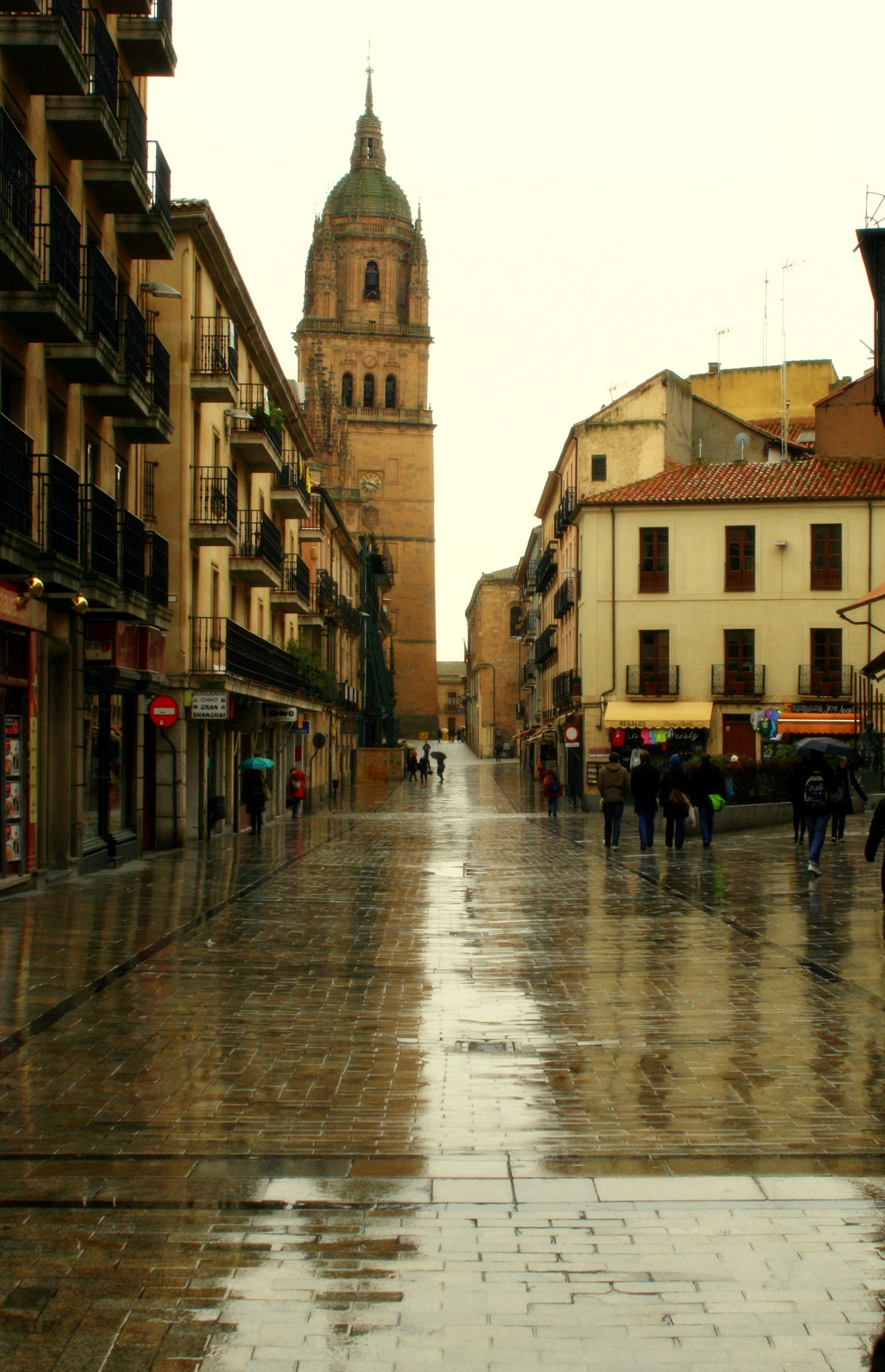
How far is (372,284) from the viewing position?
113125 millimetres

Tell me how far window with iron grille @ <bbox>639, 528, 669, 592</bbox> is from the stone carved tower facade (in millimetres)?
65846

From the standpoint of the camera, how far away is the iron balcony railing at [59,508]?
1544cm

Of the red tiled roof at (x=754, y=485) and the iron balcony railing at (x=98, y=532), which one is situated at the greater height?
the red tiled roof at (x=754, y=485)

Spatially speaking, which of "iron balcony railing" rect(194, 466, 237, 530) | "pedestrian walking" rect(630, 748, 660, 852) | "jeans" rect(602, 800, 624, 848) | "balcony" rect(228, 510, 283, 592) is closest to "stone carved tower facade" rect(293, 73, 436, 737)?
"balcony" rect(228, 510, 283, 592)

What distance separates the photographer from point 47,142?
1644 centimetres

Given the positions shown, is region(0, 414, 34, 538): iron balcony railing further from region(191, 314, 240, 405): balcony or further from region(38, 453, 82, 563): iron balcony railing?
region(191, 314, 240, 405): balcony

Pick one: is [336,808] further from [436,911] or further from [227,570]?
[436,911]

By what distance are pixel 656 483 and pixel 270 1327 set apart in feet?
140

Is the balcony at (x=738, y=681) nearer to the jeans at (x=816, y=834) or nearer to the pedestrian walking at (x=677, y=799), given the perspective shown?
the pedestrian walking at (x=677, y=799)

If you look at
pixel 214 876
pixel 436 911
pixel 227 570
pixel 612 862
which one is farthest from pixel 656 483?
pixel 436 911

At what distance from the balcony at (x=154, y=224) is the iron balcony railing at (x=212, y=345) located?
392 centimetres

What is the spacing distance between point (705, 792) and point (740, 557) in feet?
74.5

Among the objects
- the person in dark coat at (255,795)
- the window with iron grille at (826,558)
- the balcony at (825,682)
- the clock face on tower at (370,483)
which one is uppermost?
the clock face on tower at (370,483)

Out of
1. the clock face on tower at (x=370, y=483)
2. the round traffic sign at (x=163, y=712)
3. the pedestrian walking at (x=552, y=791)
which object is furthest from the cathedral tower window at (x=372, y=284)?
the round traffic sign at (x=163, y=712)
